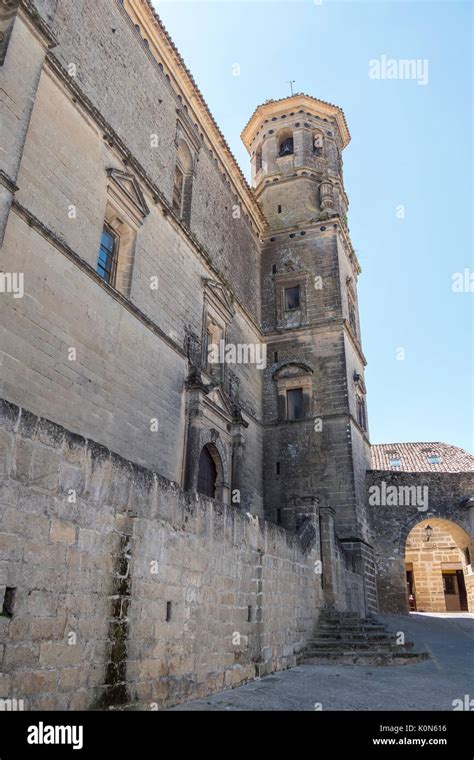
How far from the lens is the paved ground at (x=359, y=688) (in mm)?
5324

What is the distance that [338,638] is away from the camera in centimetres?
959

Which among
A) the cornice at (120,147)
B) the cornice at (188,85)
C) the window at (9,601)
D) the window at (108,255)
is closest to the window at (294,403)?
the cornice at (120,147)

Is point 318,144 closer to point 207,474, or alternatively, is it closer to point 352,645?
point 207,474

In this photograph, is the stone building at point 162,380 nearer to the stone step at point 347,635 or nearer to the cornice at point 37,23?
the cornice at point 37,23

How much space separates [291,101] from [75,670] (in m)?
22.1

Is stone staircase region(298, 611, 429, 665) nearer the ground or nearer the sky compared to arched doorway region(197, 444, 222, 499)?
nearer the ground

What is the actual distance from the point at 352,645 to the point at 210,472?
18.1 feet

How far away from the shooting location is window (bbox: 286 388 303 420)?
1725 cm

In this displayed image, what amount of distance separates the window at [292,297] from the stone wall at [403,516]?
6094 millimetres

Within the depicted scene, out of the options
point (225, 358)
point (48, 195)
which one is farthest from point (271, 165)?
point (48, 195)

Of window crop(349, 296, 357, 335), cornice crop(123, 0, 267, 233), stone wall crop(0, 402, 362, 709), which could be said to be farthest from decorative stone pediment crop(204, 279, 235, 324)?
stone wall crop(0, 402, 362, 709)

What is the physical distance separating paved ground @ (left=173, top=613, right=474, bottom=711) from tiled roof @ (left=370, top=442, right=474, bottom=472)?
39.7 feet

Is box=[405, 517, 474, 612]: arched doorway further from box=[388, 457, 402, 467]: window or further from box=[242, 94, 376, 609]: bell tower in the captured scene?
box=[242, 94, 376, 609]: bell tower
